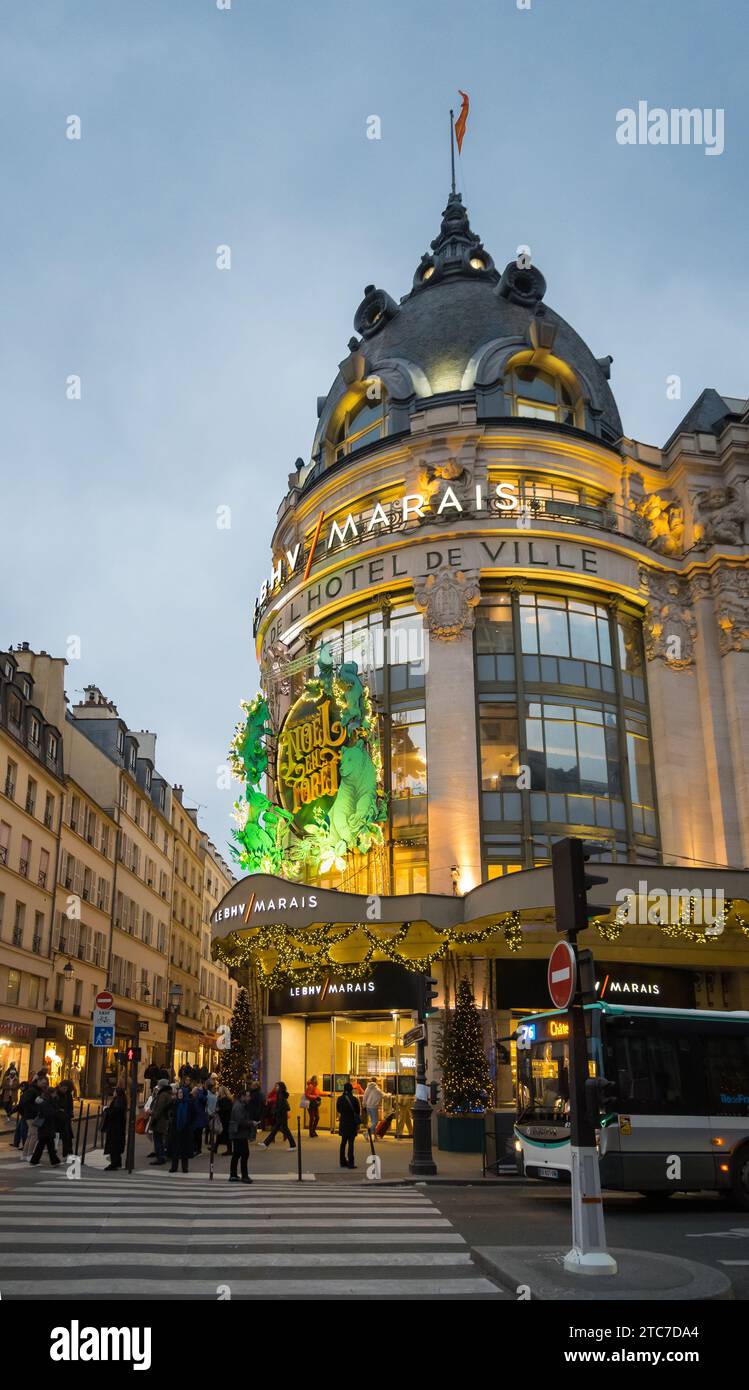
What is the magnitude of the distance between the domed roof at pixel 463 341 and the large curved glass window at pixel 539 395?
1.93 ft

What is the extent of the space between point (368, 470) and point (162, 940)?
3654 cm

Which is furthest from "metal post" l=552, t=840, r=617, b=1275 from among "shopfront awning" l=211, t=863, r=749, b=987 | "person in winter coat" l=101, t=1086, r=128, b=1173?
"shopfront awning" l=211, t=863, r=749, b=987

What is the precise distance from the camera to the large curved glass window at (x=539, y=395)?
126ft

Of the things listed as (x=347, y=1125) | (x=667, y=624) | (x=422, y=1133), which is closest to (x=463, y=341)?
(x=667, y=624)

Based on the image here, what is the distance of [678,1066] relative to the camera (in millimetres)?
16562

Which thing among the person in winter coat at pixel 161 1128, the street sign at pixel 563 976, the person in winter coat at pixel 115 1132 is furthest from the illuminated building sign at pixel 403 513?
the street sign at pixel 563 976

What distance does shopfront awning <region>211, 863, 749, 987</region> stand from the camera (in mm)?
26375

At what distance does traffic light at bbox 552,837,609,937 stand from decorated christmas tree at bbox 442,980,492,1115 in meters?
17.4

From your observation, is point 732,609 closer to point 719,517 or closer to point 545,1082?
point 719,517

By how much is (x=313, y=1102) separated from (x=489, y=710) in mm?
12660

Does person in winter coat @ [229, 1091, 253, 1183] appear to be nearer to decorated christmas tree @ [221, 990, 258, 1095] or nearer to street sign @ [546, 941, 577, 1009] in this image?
street sign @ [546, 941, 577, 1009]

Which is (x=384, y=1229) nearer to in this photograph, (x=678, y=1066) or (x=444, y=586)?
(x=678, y=1066)

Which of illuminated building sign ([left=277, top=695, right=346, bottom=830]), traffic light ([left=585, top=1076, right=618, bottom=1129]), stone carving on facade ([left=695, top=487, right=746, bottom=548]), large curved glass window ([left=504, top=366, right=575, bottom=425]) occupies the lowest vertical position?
traffic light ([left=585, top=1076, right=618, bottom=1129])

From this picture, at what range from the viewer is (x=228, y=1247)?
36.1ft
